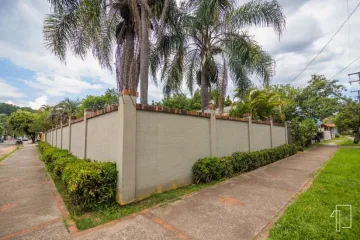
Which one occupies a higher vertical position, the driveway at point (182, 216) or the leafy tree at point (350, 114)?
the leafy tree at point (350, 114)

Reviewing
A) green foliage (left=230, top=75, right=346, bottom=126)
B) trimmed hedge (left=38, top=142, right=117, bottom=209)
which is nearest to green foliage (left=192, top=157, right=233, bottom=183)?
trimmed hedge (left=38, top=142, right=117, bottom=209)

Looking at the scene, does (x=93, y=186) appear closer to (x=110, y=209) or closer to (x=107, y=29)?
(x=110, y=209)

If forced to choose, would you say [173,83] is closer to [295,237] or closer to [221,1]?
[221,1]

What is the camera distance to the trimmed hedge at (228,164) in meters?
5.30

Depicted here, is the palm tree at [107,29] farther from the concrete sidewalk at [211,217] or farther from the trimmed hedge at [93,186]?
the concrete sidewalk at [211,217]

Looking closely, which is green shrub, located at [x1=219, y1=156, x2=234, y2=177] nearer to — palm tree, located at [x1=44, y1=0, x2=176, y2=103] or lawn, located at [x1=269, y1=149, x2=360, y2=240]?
lawn, located at [x1=269, y1=149, x2=360, y2=240]

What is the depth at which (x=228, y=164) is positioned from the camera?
6094 millimetres

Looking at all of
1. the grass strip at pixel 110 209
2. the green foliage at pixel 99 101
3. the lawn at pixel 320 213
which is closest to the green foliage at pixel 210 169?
the grass strip at pixel 110 209

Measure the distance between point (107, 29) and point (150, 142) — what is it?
481 centimetres

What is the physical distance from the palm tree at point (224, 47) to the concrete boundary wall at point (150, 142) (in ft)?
8.75

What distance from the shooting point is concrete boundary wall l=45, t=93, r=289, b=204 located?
3838mm

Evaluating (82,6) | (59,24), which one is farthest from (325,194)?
(59,24)

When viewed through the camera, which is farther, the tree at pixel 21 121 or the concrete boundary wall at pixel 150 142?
the tree at pixel 21 121

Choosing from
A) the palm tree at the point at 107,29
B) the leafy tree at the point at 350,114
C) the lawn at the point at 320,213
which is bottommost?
the lawn at the point at 320,213
